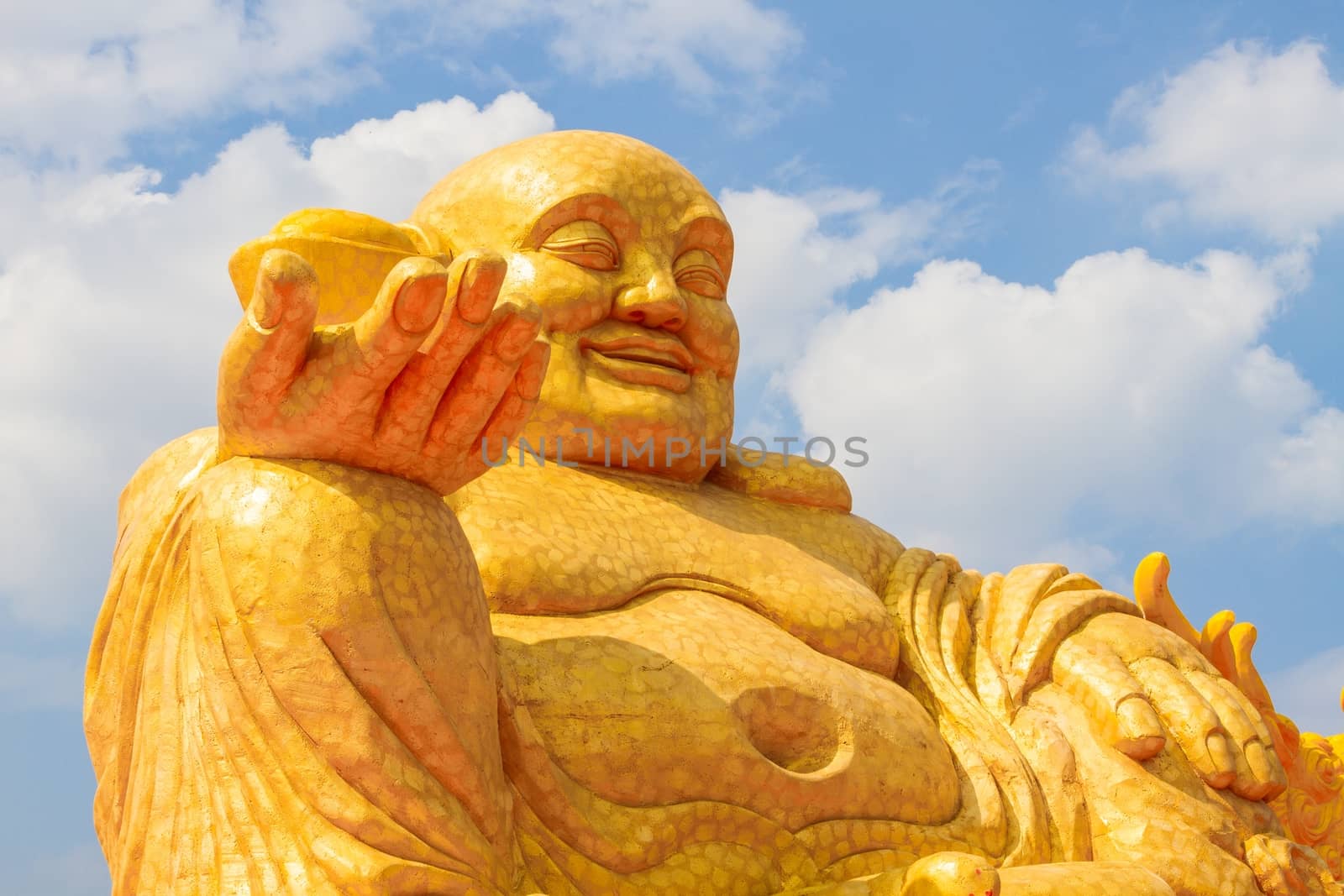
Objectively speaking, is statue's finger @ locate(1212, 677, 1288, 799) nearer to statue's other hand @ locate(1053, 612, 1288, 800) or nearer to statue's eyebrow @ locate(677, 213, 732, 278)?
statue's other hand @ locate(1053, 612, 1288, 800)

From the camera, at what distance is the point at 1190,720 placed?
13.9ft

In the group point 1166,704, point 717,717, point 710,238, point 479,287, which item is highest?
point 710,238

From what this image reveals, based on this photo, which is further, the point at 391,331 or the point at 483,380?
the point at 483,380

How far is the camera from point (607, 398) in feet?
14.0

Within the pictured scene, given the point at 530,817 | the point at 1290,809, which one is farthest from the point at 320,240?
the point at 1290,809

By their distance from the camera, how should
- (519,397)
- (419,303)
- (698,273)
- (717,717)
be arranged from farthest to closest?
(698,273) → (717,717) → (519,397) → (419,303)

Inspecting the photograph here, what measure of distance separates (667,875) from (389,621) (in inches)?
37.7

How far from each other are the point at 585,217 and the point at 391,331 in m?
1.62

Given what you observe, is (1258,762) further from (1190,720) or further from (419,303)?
(419,303)

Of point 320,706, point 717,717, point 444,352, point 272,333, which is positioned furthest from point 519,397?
point 717,717

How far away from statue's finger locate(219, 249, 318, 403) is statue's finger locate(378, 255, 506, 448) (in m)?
0.21

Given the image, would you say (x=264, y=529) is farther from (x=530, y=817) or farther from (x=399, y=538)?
(x=530, y=817)

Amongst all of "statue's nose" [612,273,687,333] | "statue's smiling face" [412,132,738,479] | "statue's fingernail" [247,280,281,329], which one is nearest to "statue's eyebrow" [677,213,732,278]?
"statue's smiling face" [412,132,738,479]

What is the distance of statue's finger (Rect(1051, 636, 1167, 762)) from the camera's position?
13.6 feet
